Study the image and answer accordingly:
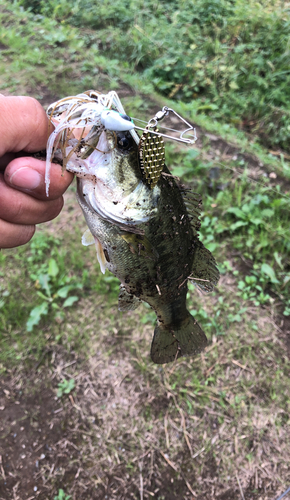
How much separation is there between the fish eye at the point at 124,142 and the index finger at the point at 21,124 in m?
0.28

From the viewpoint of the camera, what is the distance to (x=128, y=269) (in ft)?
4.82

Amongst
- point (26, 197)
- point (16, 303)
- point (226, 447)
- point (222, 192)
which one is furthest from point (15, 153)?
point (222, 192)

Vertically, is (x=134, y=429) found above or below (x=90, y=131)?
below

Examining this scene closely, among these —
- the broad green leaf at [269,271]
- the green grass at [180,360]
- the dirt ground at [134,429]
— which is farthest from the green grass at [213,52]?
the dirt ground at [134,429]

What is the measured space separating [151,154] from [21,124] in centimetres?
49

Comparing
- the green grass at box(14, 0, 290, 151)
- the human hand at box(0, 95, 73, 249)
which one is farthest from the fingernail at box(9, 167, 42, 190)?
the green grass at box(14, 0, 290, 151)

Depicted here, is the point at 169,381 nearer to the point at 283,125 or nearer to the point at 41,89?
the point at 283,125

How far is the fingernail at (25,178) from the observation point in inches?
47.4

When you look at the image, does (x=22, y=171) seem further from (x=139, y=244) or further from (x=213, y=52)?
(x=213, y=52)

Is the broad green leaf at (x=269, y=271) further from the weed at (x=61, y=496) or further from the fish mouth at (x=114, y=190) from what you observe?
the weed at (x=61, y=496)

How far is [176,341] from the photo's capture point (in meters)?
1.86

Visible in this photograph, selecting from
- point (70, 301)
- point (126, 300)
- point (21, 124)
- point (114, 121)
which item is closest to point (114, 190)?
point (114, 121)

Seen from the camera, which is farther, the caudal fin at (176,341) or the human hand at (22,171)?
the caudal fin at (176,341)

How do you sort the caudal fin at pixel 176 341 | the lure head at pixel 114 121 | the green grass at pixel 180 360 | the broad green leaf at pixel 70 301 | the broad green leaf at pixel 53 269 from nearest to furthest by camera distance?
the lure head at pixel 114 121
the caudal fin at pixel 176 341
the green grass at pixel 180 360
the broad green leaf at pixel 70 301
the broad green leaf at pixel 53 269
